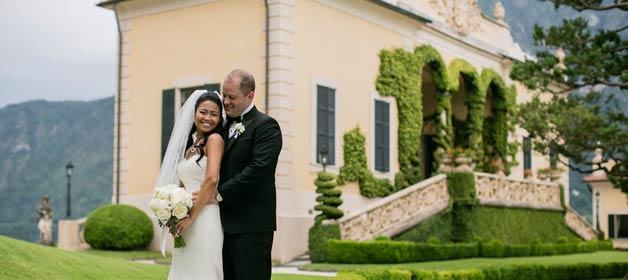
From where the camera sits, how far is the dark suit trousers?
20.8 ft

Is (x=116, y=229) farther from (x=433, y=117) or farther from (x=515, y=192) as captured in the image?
(x=433, y=117)

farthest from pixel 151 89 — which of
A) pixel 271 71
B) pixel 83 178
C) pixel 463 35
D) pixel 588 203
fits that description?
pixel 83 178

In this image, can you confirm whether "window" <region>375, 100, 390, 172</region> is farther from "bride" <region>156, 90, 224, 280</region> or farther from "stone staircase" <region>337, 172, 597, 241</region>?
"bride" <region>156, 90, 224, 280</region>

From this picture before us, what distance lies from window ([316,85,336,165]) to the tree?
21.2 feet

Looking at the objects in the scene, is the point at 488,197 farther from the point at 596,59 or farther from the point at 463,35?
the point at 596,59

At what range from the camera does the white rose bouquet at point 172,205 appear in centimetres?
632

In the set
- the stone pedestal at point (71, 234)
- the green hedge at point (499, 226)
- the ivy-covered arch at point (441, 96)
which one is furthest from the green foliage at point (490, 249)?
the stone pedestal at point (71, 234)

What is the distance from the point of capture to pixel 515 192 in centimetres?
2614

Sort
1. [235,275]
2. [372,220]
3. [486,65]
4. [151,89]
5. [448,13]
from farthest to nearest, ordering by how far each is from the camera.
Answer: [486,65] < [448,13] < [151,89] < [372,220] < [235,275]

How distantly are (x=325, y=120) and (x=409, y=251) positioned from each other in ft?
14.0

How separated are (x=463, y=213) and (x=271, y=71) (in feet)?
21.1

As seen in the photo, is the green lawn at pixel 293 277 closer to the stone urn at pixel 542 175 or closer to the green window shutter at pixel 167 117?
the green window shutter at pixel 167 117

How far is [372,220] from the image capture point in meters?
20.1

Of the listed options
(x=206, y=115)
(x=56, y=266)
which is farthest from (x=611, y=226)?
(x=206, y=115)
